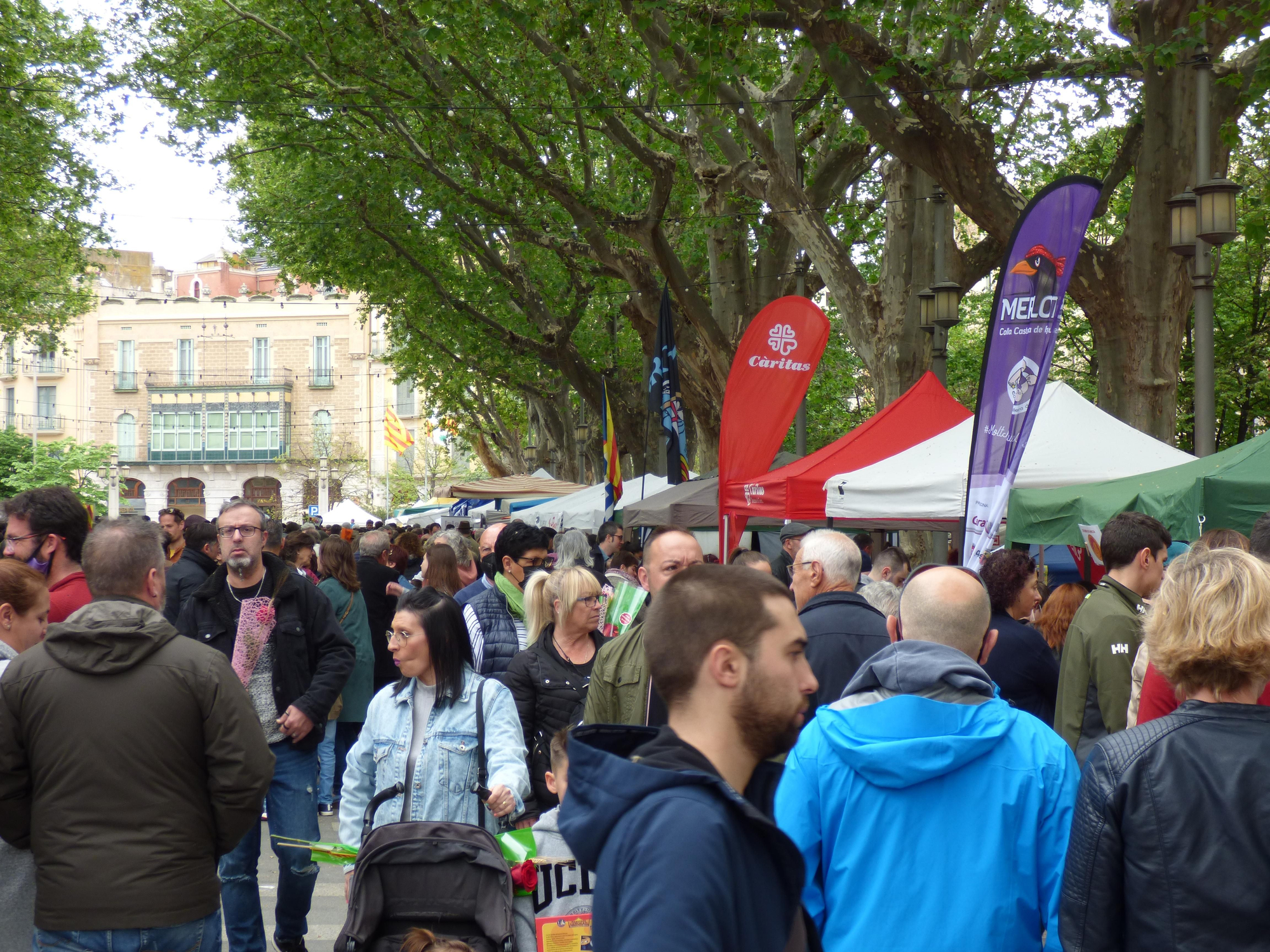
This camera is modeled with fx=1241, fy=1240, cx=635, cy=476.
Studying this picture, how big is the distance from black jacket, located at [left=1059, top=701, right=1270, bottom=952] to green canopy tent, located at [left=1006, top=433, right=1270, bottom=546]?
14.2 ft

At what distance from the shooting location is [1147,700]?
3.26 meters

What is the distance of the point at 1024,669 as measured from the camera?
540 cm

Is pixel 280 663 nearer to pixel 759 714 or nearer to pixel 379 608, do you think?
pixel 759 714

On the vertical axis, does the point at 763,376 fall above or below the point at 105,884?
above

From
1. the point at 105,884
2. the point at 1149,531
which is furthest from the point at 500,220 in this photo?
the point at 105,884

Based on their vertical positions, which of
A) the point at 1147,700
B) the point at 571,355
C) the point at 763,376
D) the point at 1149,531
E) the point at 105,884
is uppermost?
the point at 571,355

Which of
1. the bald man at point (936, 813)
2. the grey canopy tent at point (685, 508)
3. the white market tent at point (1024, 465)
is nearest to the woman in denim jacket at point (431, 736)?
A: the bald man at point (936, 813)

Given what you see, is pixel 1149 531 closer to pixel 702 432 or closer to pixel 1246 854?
pixel 1246 854

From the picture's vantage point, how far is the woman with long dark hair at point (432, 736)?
168 inches

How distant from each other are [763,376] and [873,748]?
311 inches

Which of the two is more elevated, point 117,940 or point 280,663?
point 280,663

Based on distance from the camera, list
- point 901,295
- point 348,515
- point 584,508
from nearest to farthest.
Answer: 1. point 901,295
2. point 584,508
3. point 348,515

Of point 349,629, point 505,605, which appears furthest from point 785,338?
point 505,605

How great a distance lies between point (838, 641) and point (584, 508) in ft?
52.9
